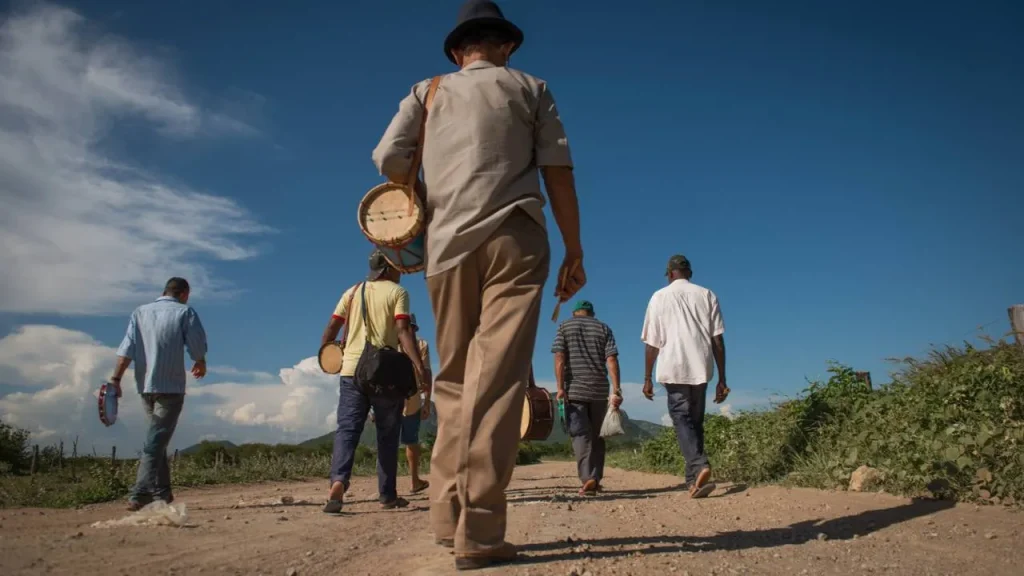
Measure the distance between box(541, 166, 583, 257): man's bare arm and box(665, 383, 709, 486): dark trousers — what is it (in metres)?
4.17

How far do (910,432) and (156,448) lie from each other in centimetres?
718

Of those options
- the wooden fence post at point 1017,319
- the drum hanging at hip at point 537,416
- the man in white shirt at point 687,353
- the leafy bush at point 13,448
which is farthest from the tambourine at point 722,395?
the leafy bush at point 13,448

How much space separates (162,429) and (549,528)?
4.04m

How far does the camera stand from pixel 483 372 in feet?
10.0

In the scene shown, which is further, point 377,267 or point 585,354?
point 585,354

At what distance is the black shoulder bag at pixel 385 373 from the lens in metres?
5.93

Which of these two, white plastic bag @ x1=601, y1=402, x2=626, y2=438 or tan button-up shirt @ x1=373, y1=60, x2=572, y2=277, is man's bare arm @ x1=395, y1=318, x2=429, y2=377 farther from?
tan button-up shirt @ x1=373, y1=60, x2=572, y2=277

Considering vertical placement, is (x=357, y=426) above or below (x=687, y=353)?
below

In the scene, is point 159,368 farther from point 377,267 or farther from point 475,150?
point 475,150

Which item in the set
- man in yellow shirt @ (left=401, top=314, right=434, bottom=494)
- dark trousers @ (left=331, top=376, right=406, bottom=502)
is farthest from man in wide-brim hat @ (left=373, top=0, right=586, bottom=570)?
man in yellow shirt @ (left=401, top=314, right=434, bottom=494)

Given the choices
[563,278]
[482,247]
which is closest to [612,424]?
[563,278]

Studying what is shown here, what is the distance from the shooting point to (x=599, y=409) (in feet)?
25.2

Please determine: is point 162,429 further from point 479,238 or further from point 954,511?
point 954,511

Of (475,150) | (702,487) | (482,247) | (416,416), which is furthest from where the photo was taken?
(416,416)
